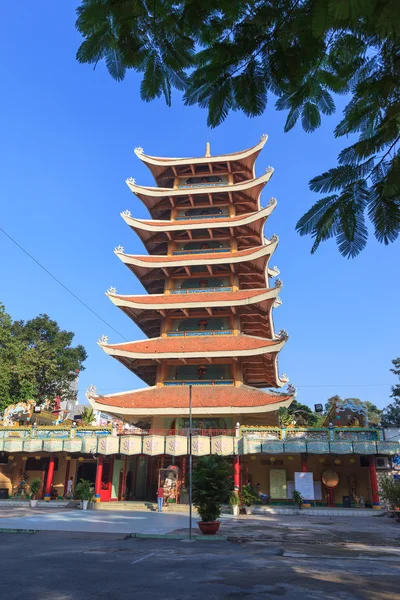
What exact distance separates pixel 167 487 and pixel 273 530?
11.7 metres

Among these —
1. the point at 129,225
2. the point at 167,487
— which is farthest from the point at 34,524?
the point at 129,225

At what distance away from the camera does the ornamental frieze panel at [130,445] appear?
27266mm

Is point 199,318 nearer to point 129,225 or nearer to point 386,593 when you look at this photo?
point 129,225

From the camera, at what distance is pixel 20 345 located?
43125 millimetres

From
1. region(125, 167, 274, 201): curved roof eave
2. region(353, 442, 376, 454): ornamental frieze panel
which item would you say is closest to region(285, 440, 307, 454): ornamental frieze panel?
region(353, 442, 376, 454): ornamental frieze panel

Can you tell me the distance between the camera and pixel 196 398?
29.2 metres

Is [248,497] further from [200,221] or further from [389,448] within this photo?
[200,221]

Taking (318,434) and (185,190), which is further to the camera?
(185,190)

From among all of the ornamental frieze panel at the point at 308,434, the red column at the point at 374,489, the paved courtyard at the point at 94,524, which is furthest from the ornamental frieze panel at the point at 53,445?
the red column at the point at 374,489

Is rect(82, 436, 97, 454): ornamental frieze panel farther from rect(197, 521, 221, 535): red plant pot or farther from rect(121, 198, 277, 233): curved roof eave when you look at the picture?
rect(121, 198, 277, 233): curved roof eave

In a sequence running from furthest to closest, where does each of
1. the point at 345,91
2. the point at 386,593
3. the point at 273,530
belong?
the point at 273,530
the point at 386,593
the point at 345,91

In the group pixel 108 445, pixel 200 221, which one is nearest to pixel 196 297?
pixel 200 221

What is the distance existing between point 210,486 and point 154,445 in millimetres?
12496

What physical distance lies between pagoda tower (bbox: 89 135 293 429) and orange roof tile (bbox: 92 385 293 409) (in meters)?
0.07
